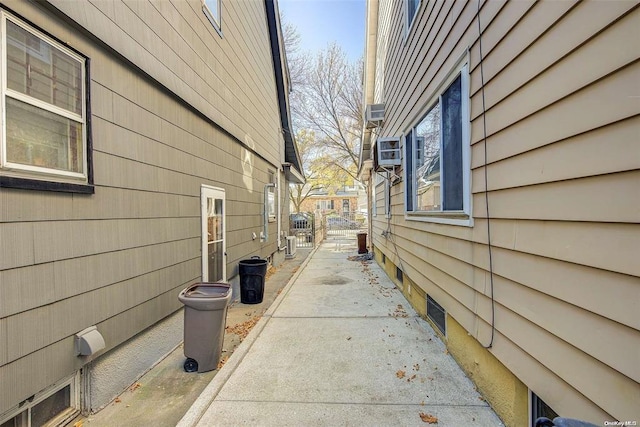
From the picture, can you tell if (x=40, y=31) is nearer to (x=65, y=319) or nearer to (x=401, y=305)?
(x=65, y=319)

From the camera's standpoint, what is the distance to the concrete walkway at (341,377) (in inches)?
99.2

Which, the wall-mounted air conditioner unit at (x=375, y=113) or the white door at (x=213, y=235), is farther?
the wall-mounted air conditioner unit at (x=375, y=113)

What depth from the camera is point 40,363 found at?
2.15 metres

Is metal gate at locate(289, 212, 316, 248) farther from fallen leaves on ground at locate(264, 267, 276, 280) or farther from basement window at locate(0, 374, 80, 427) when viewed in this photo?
basement window at locate(0, 374, 80, 427)

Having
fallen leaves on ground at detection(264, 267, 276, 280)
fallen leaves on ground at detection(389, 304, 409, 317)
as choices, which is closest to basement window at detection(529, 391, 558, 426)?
fallen leaves on ground at detection(389, 304, 409, 317)

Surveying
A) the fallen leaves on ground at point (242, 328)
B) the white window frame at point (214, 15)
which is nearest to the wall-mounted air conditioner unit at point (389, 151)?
the white window frame at point (214, 15)

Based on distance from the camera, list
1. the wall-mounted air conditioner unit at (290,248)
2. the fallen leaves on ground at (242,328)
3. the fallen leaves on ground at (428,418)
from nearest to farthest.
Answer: the fallen leaves on ground at (428,418) < the fallen leaves on ground at (242,328) < the wall-mounted air conditioner unit at (290,248)

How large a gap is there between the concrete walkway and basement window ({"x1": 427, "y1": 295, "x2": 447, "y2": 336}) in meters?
0.15

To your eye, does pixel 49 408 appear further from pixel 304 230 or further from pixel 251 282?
pixel 304 230

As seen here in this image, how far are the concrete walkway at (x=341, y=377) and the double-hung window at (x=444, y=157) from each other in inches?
59.6

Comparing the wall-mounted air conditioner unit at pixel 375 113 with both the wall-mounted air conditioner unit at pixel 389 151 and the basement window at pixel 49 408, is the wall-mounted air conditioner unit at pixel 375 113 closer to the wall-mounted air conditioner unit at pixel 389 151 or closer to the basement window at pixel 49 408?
the wall-mounted air conditioner unit at pixel 389 151

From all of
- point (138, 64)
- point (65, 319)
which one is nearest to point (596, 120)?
point (65, 319)

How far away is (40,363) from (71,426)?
0.70m

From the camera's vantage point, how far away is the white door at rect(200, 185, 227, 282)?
4.84 meters
